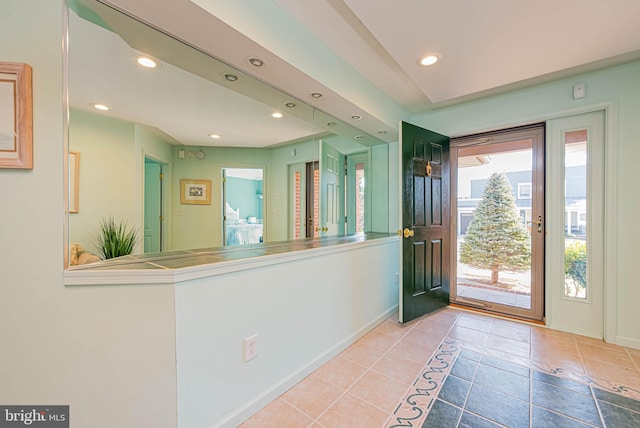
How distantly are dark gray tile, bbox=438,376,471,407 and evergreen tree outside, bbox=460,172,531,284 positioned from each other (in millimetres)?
1818

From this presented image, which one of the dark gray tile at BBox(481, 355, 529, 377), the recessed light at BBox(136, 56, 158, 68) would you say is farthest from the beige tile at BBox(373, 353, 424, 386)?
the recessed light at BBox(136, 56, 158, 68)

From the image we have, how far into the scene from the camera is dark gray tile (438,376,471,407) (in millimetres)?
1564

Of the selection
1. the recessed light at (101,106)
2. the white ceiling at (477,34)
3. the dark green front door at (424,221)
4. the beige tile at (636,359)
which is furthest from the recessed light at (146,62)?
the beige tile at (636,359)

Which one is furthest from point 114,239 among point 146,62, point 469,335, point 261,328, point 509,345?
point 509,345

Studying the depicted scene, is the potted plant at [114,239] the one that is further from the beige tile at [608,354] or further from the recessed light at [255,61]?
the beige tile at [608,354]

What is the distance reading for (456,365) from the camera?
193 cm

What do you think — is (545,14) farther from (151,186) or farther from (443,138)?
(151,186)

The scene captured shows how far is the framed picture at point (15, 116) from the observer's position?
1009mm

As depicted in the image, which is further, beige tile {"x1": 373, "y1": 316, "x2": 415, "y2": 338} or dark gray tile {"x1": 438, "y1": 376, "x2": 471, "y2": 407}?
beige tile {"x1": 373, "y1": 316, "x2": 415, "y2": 338}

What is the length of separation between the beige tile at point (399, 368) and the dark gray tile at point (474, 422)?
359 millimetres

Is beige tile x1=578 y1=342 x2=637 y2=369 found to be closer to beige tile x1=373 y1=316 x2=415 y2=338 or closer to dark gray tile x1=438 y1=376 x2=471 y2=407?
dark gray tile x1=438 y1=376 x2=471 y2=407

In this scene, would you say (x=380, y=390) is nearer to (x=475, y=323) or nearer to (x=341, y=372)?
(x=341, y=372)

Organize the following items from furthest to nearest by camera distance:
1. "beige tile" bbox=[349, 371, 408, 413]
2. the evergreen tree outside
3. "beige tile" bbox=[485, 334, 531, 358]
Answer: the evergreen tree outside
"beige tile" bbox=[485, 334, 531, 358]
"beige tile" bbox=[349, 371, 408, 413]

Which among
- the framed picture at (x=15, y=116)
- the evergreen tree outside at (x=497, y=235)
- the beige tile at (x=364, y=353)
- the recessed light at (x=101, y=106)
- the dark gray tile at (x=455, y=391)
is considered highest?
the recessed light at (x=101, y=106)
